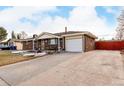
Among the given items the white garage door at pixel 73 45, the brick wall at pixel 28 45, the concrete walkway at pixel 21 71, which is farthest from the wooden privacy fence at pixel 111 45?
the concrete walkway at pixel 21 71

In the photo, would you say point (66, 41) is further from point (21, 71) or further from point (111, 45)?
point (21, 71)

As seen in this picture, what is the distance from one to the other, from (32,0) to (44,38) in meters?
19.0

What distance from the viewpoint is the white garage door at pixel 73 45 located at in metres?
23.3

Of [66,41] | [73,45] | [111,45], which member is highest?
[66,41]

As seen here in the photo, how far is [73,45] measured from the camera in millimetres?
24031

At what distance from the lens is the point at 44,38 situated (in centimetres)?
2920

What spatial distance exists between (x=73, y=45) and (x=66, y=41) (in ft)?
5.64

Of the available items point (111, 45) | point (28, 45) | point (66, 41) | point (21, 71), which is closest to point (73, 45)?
point (66, 41)

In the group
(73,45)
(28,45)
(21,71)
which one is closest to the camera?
(21,71)

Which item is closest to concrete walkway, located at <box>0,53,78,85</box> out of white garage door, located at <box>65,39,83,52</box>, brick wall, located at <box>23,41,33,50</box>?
white garage door, located at <box>65,39,83,52</box>

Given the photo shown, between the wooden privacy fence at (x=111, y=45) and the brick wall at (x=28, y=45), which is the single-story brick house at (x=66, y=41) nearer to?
the brick wall at (x=28, y=45)
